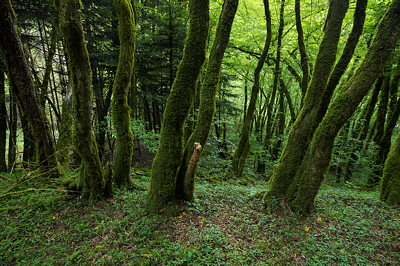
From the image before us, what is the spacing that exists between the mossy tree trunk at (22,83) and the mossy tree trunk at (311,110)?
5.85 metres

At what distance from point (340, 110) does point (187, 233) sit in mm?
4279

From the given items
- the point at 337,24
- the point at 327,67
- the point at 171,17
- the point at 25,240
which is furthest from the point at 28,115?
the point at 337,24

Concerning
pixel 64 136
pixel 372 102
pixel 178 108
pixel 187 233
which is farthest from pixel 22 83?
pixel 372 102

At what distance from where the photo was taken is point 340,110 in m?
4.33

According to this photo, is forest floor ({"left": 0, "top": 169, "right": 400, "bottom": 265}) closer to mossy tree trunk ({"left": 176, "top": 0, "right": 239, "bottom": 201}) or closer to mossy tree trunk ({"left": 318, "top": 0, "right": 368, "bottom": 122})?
mossy tree trunk ({"left": 176, "top": 0, "right": 239, "bottom": 201})

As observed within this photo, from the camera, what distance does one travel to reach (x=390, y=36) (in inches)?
156

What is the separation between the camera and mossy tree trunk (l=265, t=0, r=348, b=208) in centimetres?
469

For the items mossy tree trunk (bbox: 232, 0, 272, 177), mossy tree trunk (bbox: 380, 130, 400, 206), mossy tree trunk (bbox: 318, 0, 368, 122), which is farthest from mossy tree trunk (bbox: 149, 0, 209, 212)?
mossy tree trunk (bbox: 380, 130, 400, 206)

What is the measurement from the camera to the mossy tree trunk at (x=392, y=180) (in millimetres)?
5762

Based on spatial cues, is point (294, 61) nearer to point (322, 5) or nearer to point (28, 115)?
point (322, 5)

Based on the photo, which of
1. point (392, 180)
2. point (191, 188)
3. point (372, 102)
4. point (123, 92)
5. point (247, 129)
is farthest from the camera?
point (372, 102)

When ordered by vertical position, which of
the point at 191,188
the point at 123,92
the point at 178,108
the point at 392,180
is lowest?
the point at 191,188

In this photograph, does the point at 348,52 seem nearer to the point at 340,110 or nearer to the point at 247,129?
the point at 340,110

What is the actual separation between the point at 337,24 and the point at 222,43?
2.86m
